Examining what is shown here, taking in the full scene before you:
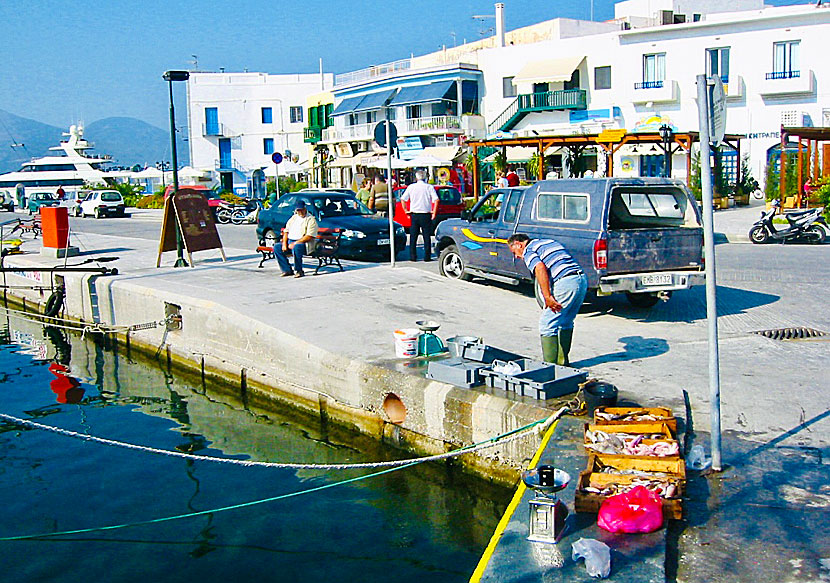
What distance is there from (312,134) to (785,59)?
39.0 m

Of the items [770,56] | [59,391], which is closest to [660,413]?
[59,391]

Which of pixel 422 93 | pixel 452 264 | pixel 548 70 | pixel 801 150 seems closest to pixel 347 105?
pixel 422 93

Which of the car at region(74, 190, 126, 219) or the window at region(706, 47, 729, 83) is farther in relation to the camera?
the car at region(74, 190, 126, 219)

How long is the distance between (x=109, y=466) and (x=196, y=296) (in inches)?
166

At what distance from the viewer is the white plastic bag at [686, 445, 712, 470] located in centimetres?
A: 595

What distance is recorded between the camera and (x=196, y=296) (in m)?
13.0

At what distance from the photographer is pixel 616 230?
1106cm

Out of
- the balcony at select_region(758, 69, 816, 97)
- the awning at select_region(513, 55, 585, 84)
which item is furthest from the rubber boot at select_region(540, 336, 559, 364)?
the awning at select_region(513, 55, 585, 84)

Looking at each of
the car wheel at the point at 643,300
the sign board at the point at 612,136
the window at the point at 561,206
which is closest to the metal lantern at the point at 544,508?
the window at the point at 561,206

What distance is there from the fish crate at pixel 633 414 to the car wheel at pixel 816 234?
52.3 ft

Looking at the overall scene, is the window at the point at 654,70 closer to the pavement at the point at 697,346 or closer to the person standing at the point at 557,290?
the pavement at the point at 697,346

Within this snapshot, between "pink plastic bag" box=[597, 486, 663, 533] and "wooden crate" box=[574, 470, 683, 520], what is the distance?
0.18 feet

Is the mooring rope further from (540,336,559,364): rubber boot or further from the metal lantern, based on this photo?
the metal lantern

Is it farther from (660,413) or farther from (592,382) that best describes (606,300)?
(660,413)
